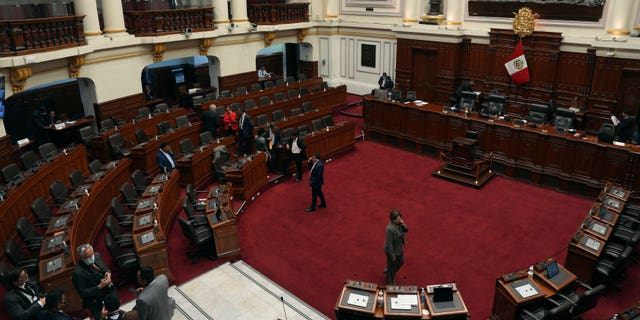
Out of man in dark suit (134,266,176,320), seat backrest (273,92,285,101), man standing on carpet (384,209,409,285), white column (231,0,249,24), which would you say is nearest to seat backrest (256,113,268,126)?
seat backrest (273,92,285,101)

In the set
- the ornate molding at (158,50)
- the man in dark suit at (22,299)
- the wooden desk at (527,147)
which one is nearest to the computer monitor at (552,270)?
the wooden desk at (527,147)

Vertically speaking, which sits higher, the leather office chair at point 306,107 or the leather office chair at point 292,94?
the leather office chair at point 292,94

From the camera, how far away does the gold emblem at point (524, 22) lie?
14.7 m

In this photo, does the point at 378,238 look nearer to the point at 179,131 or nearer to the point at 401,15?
the point at 179,131

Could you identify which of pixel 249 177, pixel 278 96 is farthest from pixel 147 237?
pixel 278 96

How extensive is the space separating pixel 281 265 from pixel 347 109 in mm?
11252

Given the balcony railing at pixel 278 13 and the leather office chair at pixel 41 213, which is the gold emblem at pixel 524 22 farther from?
the leather office chair at pixel 41 213

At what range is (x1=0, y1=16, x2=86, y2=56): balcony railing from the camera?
1081 cm

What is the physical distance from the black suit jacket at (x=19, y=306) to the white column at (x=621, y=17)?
49.2 ft

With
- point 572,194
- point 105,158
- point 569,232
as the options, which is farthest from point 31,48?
point 572,194

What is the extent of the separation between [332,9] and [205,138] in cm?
1068

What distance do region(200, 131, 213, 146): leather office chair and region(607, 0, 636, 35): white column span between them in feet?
38.0

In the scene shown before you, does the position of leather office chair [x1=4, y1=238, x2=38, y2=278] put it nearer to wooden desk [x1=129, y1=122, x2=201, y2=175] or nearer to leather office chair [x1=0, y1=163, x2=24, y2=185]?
leather office chair [x1=0, y1=163, x2=24, y2=185]

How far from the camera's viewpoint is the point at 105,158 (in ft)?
42.4
